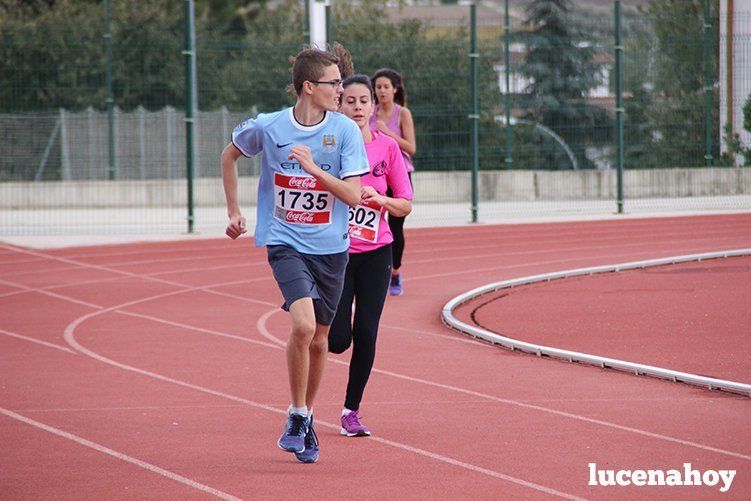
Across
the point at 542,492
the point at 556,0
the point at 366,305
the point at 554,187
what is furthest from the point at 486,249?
the point at 556,0

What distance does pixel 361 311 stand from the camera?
265 inches

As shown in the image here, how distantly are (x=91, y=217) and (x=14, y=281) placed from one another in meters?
8.69

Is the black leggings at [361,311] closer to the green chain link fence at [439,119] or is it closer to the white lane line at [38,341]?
the white lane line at [38,341]

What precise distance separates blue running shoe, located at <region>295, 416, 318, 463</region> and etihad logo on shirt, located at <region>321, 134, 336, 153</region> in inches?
49.6

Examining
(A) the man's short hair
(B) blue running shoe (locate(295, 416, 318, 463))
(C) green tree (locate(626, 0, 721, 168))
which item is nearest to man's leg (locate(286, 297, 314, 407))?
(B) blue running shoe (locate(295, 416, 318, 463))

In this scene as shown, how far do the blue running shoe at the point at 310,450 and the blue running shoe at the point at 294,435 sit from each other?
2 centimetres

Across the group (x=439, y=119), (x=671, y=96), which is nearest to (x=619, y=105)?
(x=671, y=96)

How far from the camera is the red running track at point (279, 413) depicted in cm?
569

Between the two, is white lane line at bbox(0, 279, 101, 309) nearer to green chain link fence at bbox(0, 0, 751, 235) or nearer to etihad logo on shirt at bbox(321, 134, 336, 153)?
etihad logo on shirt at bbox(321, 134, 336, 153)

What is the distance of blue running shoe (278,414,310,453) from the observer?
6.00 meters

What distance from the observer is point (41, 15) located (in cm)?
3950

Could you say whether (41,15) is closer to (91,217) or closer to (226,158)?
(91,217)

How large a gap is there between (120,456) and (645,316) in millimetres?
5579

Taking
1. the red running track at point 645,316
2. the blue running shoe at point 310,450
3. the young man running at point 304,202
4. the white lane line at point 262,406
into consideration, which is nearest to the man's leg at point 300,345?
the young man running at point 304,202
